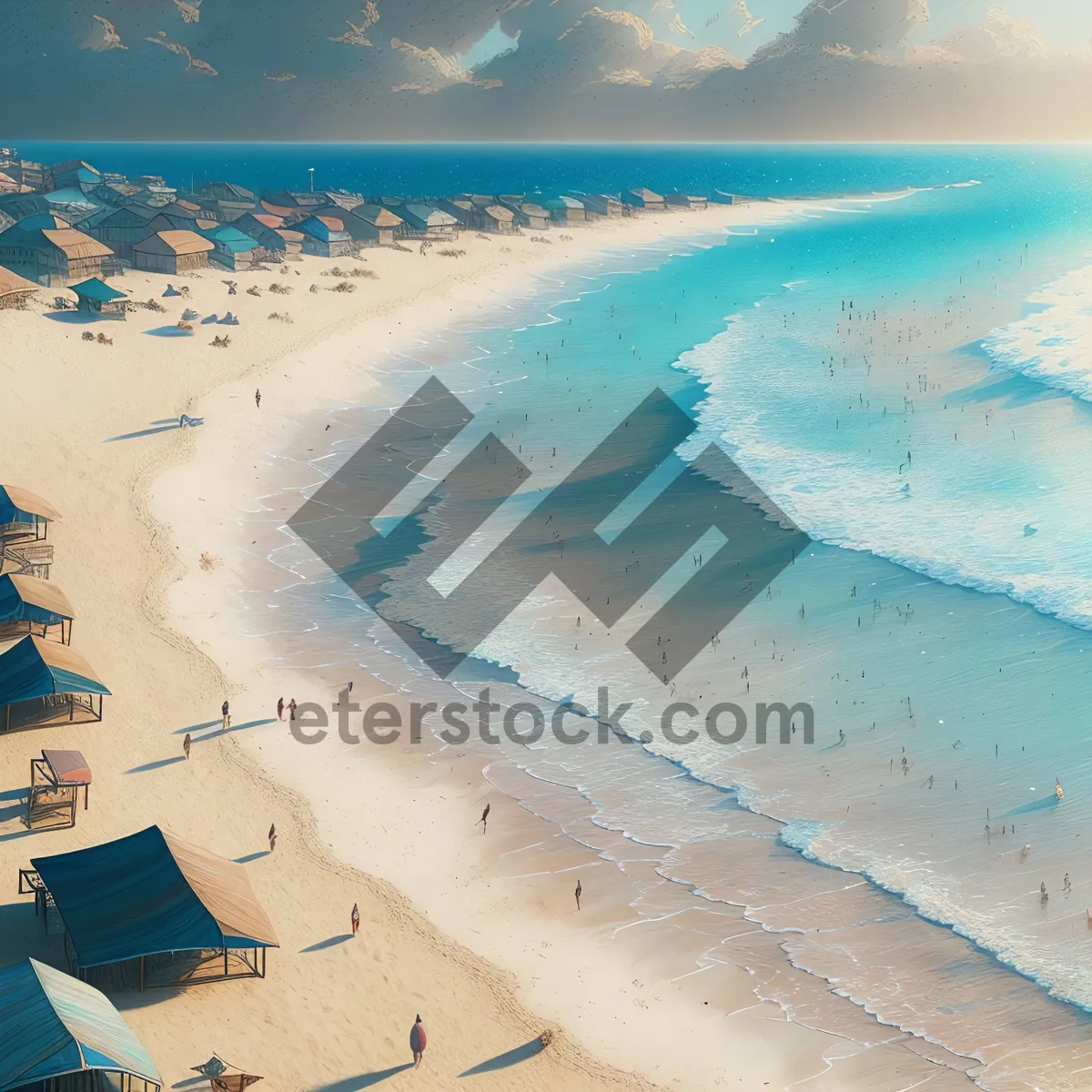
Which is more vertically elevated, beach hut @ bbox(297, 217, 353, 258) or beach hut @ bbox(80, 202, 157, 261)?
beach hut @ bbox(297, 217, 353, 258)

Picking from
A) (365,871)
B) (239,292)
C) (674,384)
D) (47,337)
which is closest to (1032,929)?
(365,871)

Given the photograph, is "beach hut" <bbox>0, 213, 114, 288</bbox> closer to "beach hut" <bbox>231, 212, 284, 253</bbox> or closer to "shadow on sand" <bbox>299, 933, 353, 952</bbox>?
"beach hut" <bbox>231, 212, 284, 253</bbox>

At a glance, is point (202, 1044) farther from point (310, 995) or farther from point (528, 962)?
point (528, 962)

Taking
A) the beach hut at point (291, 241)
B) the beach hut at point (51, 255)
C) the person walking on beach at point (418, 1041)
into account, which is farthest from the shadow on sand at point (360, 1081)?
the beach hut at point (291, 241)

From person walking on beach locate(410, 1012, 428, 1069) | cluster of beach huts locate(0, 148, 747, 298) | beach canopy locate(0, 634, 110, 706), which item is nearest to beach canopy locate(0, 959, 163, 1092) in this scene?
person walking on beach locate(410, 1012, 428, 1069)

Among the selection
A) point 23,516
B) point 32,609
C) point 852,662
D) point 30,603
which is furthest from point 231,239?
point 852,662

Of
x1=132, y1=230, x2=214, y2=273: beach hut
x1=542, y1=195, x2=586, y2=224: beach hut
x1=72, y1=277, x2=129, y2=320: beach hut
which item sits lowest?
x1=72, y1=277, x2=129, y2=320: beach hut

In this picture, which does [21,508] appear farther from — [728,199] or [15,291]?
[728,199]

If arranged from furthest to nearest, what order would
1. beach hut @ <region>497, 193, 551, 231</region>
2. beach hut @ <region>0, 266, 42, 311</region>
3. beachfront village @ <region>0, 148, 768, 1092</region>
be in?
beach hut @ <region>497, 193, 551, 231</region> → beach hut @ <region>0, 266, 42, 311</region> → beachfront village @ <region>0, 148, 768, 1092</region>
